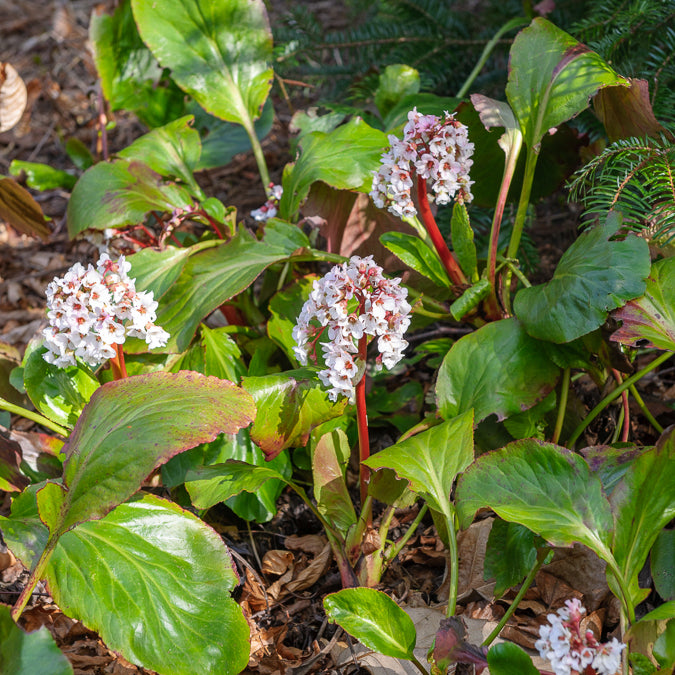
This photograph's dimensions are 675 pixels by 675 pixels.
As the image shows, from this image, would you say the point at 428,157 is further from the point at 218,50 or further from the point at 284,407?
the point at 218,50

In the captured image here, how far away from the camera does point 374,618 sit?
105 centimetres

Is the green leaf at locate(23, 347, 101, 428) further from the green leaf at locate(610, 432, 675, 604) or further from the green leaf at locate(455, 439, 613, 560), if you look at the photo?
the green leaf at locate(610, 432, 675, 604)

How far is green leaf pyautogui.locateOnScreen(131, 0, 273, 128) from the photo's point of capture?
6.10 feet

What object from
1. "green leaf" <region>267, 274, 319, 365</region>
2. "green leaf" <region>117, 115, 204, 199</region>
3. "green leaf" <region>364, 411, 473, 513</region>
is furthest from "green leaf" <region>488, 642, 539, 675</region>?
"green leaf" <region>117, 115, 204, 199</region>

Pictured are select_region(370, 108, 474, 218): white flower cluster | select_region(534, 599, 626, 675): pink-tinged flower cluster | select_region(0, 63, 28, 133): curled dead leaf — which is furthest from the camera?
select_region(0, 63, 28, 133): curled dead leaf

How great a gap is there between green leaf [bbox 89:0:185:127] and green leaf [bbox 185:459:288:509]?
1313 millimetres

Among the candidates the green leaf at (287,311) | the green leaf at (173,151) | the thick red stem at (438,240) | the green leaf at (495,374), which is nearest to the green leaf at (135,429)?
the green leaf at (287,311)

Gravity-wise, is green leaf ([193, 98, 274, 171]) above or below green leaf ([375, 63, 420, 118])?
below

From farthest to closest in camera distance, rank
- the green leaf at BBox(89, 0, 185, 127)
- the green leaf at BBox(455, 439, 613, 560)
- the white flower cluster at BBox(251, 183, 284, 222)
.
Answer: the green leaf at BBox(89, 0, 185, 127), the white flower cluster at BBox(251, 183, 284, 222), the green leaf at BBox(455, 439, 613, 560)

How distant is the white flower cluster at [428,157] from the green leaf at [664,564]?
0.67 m

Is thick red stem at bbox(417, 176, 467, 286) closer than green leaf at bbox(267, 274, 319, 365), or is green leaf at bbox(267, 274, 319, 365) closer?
thick red stem at bbox(417, 176, 467, 286)

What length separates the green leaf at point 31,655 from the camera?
2.84 feet

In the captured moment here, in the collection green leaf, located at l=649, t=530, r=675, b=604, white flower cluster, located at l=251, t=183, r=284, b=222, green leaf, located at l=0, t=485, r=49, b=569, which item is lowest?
green leaf, located at l=649, t=530, r=675, b=604

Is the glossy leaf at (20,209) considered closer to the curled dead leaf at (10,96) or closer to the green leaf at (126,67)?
the curled dead leaf at (10,96)
